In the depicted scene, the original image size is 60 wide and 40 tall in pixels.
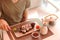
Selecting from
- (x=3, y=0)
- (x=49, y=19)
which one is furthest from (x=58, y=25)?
(x=3, y=0)

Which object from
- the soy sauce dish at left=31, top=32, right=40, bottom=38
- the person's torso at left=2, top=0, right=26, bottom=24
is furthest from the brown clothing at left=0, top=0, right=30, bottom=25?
the soy sauce dish at left=31, top=32, right=40, bottom=38

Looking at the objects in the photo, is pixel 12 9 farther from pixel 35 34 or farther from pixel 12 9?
pixel 35 34

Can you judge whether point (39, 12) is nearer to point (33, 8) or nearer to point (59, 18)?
point (33, 8)

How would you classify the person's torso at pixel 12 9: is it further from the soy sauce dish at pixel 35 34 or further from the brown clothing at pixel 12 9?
the soy sauce dish at pixel 35 34

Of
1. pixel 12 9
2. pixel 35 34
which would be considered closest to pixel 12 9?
pixel 12 9

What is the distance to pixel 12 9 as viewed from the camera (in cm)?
136

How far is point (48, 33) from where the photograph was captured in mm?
1206

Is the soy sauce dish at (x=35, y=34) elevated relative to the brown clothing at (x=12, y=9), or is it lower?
lower

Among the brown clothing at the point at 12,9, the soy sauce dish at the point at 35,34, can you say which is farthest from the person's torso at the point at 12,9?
the soy sauce dish at the point at 35,34

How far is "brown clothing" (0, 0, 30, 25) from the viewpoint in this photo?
4.33 feet

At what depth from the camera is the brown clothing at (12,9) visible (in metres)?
1.32

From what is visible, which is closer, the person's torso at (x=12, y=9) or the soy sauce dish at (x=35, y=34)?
the soy sauce dish at (x=35, y=34)

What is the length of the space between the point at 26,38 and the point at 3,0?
0.47 metres

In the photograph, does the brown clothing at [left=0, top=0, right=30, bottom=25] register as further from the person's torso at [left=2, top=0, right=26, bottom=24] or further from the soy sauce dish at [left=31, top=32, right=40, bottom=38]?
the soy sauce dish at [left=31, top=32, right=40, bottom=38]
